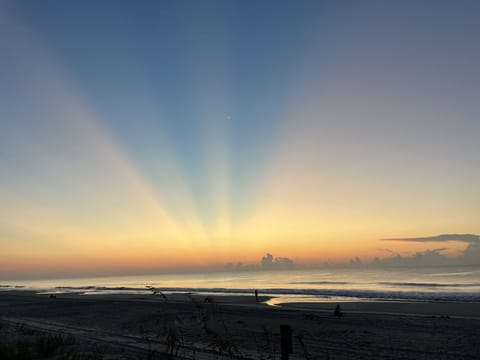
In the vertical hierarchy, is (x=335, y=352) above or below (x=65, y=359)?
below

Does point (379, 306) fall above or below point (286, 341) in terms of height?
below

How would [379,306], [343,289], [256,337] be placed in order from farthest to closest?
[343,289]
[379,306]
[256,337]

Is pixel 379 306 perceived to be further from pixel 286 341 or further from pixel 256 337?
pixel 286 341

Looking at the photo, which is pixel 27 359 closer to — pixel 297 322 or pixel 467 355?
pixel 467 355

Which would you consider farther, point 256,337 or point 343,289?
point 343,289

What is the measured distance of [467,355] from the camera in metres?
13.0

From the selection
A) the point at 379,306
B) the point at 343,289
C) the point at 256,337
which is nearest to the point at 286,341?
the point at 256,337

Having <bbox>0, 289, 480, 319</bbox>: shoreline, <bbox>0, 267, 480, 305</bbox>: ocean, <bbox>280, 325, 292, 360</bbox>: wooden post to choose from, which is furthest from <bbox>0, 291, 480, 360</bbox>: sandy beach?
<bbox>0, 267, 480, 305</bbox>: ocean

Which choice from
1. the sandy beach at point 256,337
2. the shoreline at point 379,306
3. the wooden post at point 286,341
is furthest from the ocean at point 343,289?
the wooden post at point 286,341

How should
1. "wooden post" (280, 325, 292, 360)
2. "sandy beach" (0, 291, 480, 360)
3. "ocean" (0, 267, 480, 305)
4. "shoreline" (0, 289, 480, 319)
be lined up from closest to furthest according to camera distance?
"wooden post" (280, 325, 292, 360) → "sandy beach" (0, 291, 480, 360) → "shoreline" (0, 289, 480, 319) → "ocean" (0, 267, 480, 305)

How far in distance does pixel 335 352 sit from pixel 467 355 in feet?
13.3

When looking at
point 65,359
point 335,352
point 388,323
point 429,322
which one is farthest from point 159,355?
point 429,322

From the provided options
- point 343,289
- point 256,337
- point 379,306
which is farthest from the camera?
point 343,289

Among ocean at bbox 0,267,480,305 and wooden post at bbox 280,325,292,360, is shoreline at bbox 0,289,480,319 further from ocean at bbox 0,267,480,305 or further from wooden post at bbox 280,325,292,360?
wooden post at bbox 280,325,292,360
